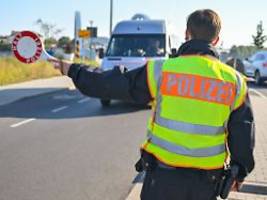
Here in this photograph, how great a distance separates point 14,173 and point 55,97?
12.1 metres

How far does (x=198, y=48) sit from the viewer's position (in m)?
3.23

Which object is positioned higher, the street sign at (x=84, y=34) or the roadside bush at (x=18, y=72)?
the street sign at (x=84, y=34)

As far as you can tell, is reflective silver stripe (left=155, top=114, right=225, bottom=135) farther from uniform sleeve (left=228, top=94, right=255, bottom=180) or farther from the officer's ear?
the officer's ear

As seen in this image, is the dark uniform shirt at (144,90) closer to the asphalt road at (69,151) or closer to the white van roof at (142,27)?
the asphalt road at (69,151)

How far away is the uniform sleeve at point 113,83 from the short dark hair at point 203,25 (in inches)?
14.2

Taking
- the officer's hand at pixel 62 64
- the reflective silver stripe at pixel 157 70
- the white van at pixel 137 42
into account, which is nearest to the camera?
the reflective silver stripe at pixel 157 70

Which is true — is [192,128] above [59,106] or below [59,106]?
above

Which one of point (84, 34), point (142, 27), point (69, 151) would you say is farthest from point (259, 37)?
point (69, 151)

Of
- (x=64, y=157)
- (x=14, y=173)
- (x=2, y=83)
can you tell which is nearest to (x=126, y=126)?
(x=64, y=157)

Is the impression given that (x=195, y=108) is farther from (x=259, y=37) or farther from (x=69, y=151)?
(x=259, y=37)

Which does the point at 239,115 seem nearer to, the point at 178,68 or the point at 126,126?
the point at 178,68

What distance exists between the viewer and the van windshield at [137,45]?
16.6 metres

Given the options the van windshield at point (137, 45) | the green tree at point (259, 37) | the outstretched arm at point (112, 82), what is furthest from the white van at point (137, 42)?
the green tree at point (259, 37)

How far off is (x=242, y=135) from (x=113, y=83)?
0.80 meters
